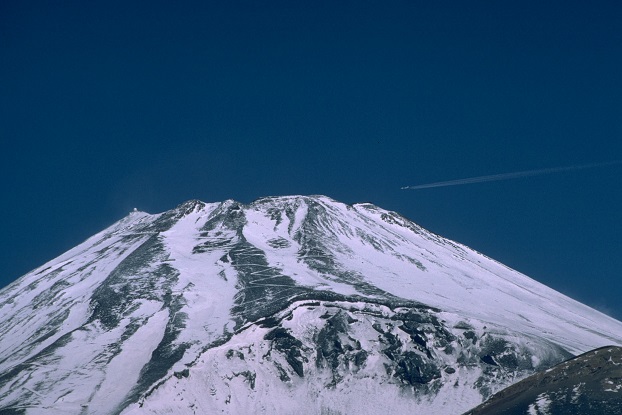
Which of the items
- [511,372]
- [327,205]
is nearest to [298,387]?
[511,372]

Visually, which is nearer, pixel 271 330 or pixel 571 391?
pixel 571 391

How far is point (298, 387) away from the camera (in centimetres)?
12112

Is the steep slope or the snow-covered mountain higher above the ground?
the snow-covered mountain

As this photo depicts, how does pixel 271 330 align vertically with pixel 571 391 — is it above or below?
above

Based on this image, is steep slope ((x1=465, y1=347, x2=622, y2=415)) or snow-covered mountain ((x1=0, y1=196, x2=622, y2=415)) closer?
steep slope ((x1=465, y1=347, x2=622, y2=415))

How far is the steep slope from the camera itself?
99000mm

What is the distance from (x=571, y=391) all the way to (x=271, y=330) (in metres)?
43.9

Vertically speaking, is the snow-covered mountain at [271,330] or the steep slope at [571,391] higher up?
the snow-covered mountain at [271,330]

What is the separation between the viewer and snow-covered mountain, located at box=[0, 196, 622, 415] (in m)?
117

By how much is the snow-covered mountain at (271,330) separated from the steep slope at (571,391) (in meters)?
7.54

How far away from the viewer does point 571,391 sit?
10456cm

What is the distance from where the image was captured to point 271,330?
129m

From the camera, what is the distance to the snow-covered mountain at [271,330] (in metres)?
117

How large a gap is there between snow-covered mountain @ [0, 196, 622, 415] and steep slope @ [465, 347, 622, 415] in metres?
7.54
